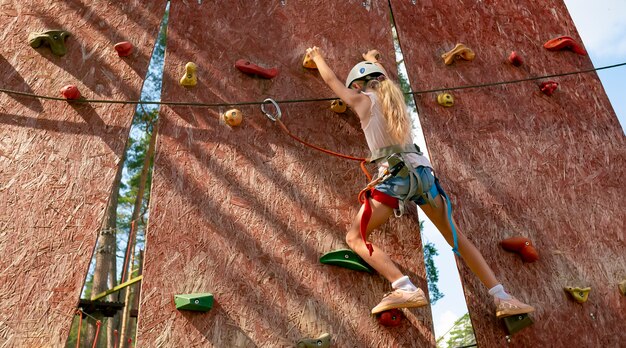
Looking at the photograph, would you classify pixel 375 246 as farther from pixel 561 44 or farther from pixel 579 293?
pixel 561 44

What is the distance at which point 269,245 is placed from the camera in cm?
379

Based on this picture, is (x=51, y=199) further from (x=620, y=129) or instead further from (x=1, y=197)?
(x=620, y=129)

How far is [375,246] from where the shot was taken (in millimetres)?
3648

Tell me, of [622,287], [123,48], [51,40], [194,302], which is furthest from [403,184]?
[51,40]

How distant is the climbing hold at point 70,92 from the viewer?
3.93 metres

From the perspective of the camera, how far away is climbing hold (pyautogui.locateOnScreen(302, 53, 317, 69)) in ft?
→ 14.2

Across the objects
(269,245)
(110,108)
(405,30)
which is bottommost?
(269,245)

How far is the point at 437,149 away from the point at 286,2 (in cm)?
154

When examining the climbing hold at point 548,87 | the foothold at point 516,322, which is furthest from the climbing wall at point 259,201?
the climbing hold at point 548,87

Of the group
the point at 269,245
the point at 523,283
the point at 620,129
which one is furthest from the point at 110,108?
the point at 620,129

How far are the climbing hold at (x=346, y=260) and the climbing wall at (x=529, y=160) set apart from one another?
62 cm

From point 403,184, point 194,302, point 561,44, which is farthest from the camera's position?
point 561,44

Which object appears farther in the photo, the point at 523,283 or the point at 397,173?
the point at 523,283

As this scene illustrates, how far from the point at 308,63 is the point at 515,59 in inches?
61.6
